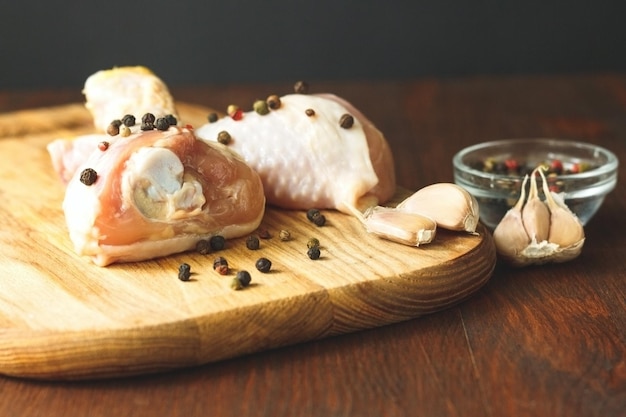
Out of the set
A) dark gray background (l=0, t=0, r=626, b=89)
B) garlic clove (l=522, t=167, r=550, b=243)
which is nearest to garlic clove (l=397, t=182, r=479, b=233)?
garlic clove (l=522, t=167, r=550, b=243)

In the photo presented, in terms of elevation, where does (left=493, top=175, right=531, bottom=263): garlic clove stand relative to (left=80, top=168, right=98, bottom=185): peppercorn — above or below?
below

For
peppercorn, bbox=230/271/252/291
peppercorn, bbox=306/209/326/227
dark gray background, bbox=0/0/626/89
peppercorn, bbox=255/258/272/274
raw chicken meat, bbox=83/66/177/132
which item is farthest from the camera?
dark gray background, bbox=0/0/626/89

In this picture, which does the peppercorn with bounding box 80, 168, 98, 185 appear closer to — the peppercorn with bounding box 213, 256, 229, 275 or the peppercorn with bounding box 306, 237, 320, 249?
the peppercorn with bounding box 213, 256, 229, 275

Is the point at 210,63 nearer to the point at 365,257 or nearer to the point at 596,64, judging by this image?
the point at 596,64

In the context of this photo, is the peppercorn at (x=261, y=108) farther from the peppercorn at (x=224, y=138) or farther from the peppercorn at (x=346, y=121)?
the peppercorn at (x=346, y=121)

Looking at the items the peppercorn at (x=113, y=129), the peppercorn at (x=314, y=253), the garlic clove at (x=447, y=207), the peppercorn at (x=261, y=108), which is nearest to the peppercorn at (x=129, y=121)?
the peppercorn at (x=113, y=129)

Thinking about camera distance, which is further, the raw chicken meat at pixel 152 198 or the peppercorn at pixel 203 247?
the peppercorn at pixel 203 247

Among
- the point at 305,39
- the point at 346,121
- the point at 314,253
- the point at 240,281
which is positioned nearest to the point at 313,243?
the point at 314,253
